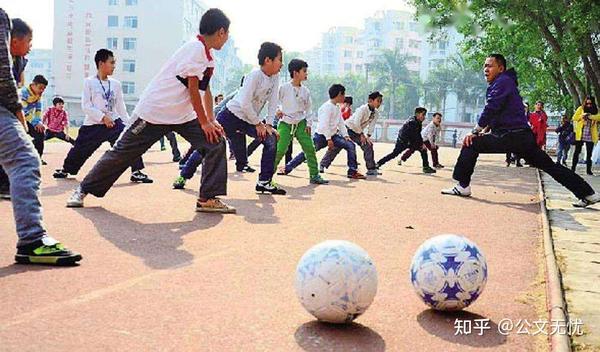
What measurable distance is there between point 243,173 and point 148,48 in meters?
67.9

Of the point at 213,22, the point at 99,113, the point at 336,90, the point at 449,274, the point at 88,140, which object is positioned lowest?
the point at 449,274

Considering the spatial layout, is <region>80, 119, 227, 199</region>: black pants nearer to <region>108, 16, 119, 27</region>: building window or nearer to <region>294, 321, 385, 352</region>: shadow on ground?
<region>294, 321, 385, 352</region>: shadow on ground

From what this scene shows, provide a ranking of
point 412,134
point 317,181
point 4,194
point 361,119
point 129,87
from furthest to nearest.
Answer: point 129,87
point 412,134
point 361,119
point 317,181
point 4,194

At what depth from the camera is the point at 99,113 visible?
9.75 metres

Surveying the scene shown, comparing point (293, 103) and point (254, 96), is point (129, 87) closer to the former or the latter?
point (293, 103)

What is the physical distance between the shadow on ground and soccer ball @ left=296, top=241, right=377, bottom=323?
0.18 feet

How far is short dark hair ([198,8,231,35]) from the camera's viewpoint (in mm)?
6824

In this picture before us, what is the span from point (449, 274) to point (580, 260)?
89.2 inches

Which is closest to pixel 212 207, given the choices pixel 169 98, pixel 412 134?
pixel 169 98

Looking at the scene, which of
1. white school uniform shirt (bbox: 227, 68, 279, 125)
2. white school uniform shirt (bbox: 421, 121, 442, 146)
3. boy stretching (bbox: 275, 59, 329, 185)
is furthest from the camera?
white school uniform shirt (bbox: 421, 121, 442, 146)

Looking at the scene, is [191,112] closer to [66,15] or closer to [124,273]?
[124,273]

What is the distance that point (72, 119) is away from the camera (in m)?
77.0

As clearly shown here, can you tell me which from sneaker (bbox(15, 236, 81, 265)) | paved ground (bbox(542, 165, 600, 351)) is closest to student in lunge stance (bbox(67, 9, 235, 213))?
sneaker (bbox(15, 236, 81, 265))

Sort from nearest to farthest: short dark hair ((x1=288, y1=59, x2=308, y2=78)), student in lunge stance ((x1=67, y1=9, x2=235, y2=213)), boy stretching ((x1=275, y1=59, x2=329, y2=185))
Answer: student in lunge stance ((x1=67, y1=9, x2=235, y2=213)) → short dark hair ((x1=288, y1=59, x2=308, y2=78)) → boy stretching ((x1=275, y1=59, x2=329, y2=185))
